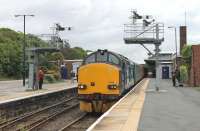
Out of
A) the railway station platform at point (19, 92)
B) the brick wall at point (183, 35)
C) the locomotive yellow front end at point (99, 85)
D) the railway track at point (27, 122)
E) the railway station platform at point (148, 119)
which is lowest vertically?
the railway track at point (27, 122)

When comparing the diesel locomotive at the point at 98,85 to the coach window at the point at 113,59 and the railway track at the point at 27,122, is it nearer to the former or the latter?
the coach window at the point at 113,59

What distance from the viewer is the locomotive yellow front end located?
23.7 m

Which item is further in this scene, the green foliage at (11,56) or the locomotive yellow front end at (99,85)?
the green foliage at (11,56)

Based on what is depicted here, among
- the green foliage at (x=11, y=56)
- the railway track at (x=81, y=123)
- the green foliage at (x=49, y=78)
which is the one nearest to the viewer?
the railway track at (x=81, y=123)

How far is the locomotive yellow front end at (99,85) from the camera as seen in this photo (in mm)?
23719

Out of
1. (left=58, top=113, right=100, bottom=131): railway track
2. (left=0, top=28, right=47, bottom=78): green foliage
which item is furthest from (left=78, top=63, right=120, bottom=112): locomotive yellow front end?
(left=0, top=28, right=47, bottom=78): green foliage

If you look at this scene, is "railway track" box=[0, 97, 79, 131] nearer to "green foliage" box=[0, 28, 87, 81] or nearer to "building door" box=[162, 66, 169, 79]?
"green foliage" box=[0, 28, 87, 81]

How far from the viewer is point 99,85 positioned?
935 inches

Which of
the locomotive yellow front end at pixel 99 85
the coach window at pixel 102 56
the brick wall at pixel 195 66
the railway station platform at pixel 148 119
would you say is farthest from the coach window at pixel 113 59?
the brick wall at pixel 195 66

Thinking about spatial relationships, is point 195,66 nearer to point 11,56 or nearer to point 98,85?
point 98,85

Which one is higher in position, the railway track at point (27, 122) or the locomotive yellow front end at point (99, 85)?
the locomotive yellow front end at point (99, 85)

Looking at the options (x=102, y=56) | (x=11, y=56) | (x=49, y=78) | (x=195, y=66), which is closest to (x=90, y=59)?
(x=102, y=56)

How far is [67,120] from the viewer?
2416 centimetres

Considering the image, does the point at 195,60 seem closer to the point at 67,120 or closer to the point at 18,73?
the point at 67,120
